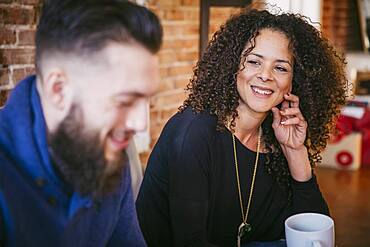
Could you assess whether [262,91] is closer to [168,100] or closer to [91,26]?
[91,26]

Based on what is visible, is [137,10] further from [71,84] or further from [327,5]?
[327,5]

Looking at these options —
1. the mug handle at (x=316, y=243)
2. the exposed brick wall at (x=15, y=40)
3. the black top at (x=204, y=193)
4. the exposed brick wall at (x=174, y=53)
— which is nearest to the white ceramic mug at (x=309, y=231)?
the mug handle at (x=316, y=243)

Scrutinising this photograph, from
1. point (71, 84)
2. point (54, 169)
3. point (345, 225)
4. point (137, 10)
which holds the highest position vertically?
point (137, 10)

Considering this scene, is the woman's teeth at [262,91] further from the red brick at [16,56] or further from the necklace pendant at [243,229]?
the red brick at [16,56]

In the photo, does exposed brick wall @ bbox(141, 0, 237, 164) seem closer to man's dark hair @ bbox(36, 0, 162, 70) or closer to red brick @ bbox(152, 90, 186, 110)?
red brick @ bbox(152, 90, 186, 110)

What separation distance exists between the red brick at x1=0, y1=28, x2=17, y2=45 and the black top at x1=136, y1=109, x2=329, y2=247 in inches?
23.2

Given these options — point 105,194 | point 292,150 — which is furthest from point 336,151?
point 105,194

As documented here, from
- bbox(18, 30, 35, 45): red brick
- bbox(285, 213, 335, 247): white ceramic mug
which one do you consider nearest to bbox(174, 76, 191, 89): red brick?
bbox(18, 30, 35, 45): red brick

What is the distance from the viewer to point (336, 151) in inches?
167

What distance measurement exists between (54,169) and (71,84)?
5.4 inches

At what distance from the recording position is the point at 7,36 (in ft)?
5.72

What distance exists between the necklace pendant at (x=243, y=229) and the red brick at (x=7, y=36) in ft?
2.94

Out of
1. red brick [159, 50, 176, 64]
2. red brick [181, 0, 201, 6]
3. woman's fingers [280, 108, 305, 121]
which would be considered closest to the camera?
woman's fingers [280, 108, 305, 121]

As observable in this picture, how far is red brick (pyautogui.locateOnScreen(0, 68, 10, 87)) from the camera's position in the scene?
1738mm
